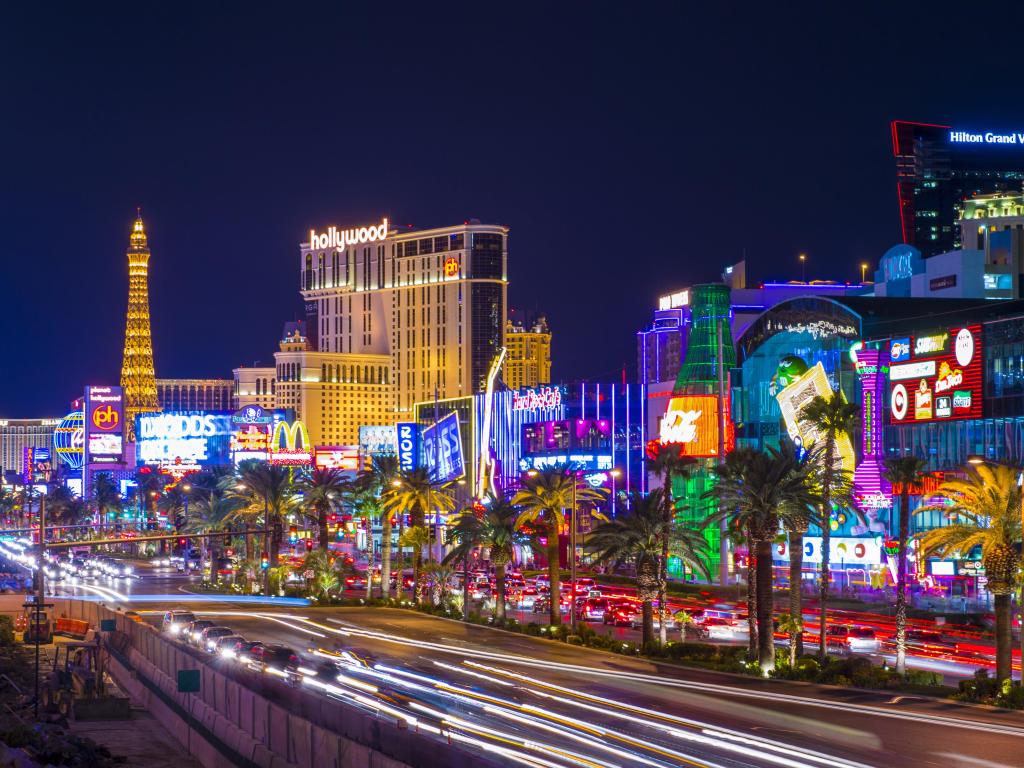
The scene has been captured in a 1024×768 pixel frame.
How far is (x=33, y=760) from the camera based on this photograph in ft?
127

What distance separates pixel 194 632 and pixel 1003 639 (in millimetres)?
34673

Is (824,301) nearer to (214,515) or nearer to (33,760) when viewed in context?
(214,515)

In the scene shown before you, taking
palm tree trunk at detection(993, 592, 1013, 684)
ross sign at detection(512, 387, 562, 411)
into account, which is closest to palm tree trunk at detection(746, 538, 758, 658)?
palm tree trunk at detection(993, 592, 1013, 684)

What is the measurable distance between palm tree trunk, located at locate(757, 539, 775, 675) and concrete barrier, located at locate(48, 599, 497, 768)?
2262 centimetres

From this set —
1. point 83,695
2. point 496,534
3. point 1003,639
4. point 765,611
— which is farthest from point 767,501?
point 83,695

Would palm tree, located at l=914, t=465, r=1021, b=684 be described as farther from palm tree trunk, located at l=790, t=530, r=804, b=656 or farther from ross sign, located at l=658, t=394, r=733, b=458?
ross sign, located at l=658, t=394, r=733, b=458

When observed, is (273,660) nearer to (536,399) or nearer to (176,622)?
(176,622)

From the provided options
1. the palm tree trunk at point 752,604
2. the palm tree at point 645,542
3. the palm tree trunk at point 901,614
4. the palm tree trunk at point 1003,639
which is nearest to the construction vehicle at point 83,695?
the palm tree at point 645,542

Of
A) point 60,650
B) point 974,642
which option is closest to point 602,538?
point 974,642

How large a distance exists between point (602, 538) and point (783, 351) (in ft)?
154

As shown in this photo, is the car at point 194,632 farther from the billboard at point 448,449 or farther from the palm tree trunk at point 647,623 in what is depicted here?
the billboard at point 448,449

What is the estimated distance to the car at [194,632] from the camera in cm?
6631

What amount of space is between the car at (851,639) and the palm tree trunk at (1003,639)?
17.9m

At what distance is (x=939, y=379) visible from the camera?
96.3 meters
